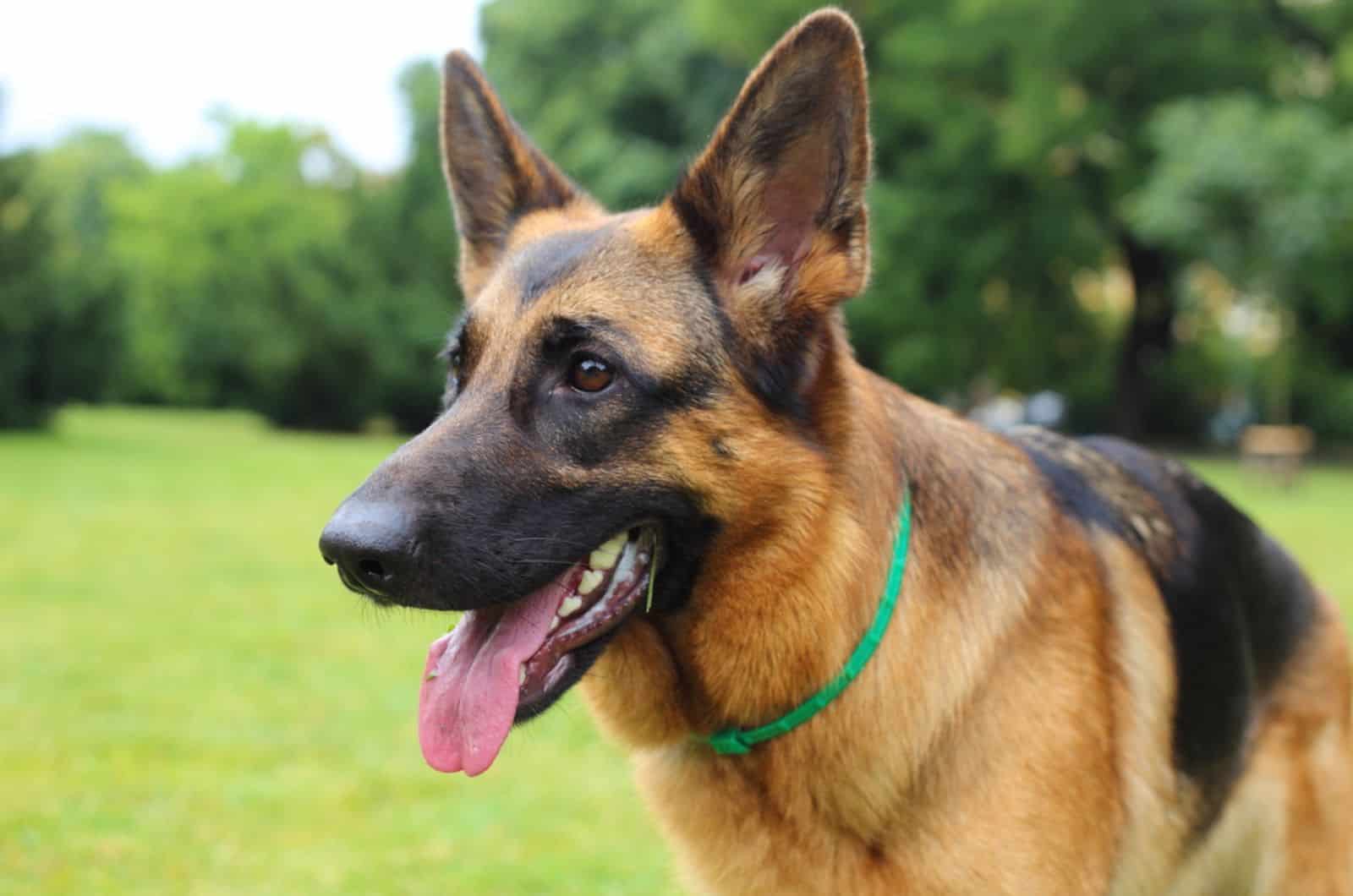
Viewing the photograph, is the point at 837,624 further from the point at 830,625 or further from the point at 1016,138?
the point at 1016,138

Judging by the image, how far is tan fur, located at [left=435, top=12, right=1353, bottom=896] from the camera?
285 centimetres

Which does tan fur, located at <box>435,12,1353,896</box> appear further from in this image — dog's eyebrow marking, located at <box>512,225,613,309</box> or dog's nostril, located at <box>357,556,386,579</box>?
dog's nostril, located at <box>357,556,386,579</box>

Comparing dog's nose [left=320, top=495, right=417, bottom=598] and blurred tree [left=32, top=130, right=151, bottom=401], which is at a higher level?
dog's nose [left=320, top=495, right=417, bottom=598]

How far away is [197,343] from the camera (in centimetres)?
4534

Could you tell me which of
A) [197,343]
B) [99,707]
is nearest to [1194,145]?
[99,707]

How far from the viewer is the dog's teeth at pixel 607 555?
2887mm

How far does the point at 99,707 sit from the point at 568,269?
534 centimetres

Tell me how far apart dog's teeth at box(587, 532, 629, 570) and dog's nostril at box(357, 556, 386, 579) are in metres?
0.51

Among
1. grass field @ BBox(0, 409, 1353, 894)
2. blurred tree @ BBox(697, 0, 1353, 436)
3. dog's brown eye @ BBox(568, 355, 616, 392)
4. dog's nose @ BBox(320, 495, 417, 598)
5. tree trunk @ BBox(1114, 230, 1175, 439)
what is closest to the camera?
dog's nose @ BBox(320, 495, 417, 598)

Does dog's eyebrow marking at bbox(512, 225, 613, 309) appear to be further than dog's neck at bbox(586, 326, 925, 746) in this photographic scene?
Yes

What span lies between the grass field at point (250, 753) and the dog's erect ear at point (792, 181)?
1.29 m

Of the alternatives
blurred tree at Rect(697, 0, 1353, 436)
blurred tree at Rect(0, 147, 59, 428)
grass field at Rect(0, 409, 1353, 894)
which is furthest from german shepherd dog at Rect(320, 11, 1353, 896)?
blurred tree at Rect(0, 147, 59, 428)

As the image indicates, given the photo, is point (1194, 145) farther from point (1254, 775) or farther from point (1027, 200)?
point (1254, 775)

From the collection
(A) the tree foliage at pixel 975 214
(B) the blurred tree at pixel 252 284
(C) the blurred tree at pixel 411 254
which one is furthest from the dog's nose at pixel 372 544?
(C) the blurred tree at pixel 411 254
